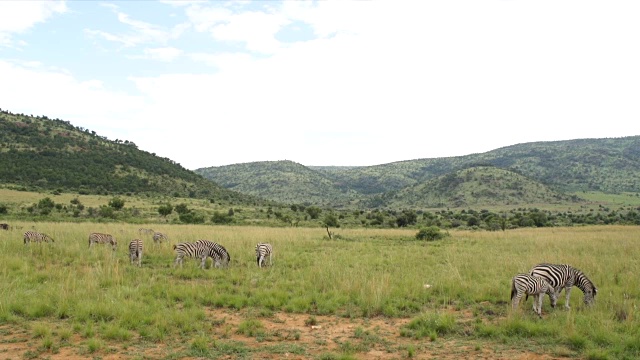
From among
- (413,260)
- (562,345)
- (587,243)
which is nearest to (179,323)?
(562,345)

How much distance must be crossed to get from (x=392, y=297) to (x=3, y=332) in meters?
8.94

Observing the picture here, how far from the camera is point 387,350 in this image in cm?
823

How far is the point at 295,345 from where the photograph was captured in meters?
8.37

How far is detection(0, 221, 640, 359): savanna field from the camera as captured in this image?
8133mm

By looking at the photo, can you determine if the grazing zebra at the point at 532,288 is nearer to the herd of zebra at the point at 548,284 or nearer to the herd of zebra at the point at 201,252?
the herd of zebra at the point at 548,284

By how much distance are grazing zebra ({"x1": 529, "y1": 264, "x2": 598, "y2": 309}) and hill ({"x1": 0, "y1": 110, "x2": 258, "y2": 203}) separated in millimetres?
64786

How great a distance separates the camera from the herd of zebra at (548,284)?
1027 centimetres

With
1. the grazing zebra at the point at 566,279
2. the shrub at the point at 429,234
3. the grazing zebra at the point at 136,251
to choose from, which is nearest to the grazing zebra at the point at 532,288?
the grazing zebra at the point at 566,279

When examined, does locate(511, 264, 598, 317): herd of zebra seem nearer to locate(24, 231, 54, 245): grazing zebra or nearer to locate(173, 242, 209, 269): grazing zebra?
locate(173, 242, 209, 269): grazing zebra

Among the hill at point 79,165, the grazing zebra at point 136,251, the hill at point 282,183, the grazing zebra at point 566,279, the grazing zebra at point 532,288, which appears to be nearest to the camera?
the grazing zebra at point 532,288

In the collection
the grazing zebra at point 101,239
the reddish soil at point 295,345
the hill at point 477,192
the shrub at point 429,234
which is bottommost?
the reddish soil at point 295,345

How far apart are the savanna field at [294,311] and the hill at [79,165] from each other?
55672 millimetres

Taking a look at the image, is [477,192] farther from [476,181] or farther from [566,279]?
[566,279]

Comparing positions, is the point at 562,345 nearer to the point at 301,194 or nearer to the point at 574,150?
the point at 301,194
